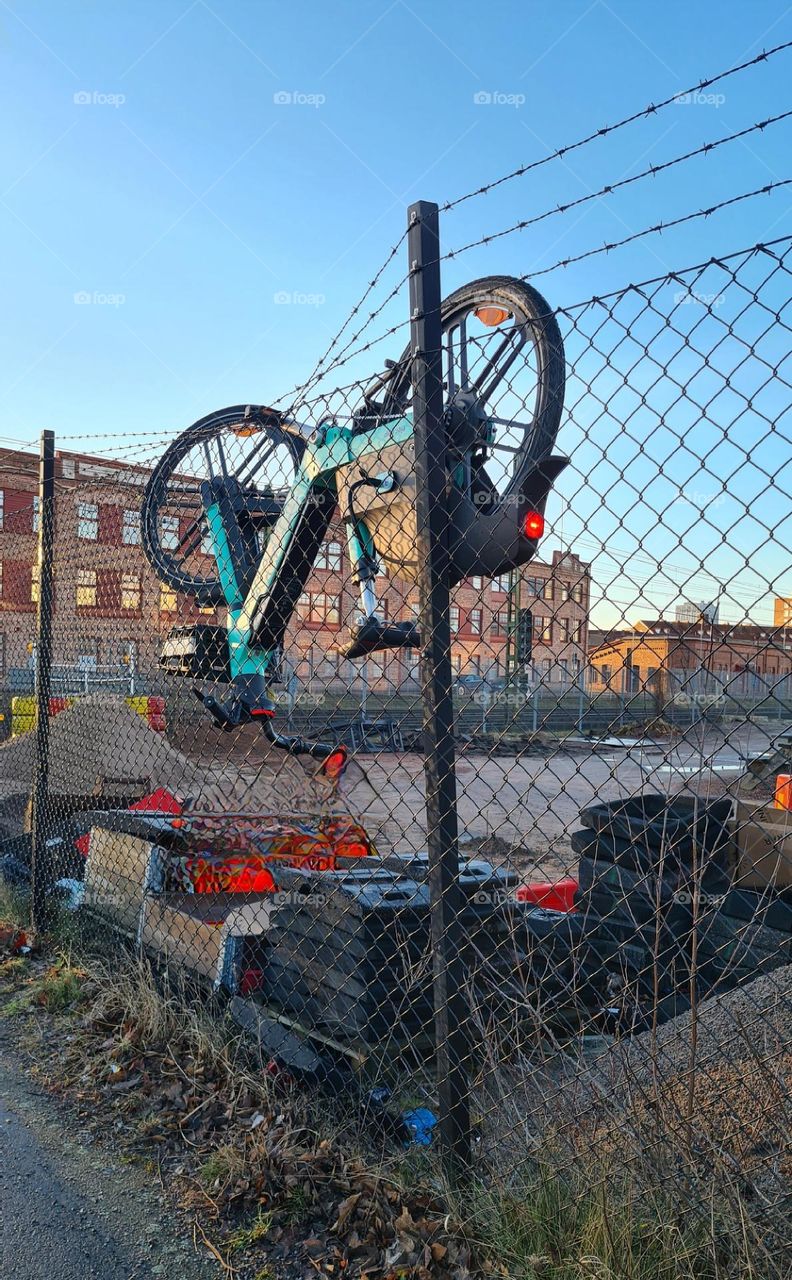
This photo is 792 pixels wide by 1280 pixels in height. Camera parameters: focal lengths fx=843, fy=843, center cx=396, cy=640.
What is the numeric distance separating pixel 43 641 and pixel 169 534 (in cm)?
289

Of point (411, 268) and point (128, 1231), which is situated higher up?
point (411, 268)

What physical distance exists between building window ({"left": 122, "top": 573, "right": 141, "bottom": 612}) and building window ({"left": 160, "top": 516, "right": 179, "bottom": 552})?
0.48 meters

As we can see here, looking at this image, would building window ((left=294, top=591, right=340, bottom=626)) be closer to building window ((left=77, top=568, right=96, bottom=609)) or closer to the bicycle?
the bicycle

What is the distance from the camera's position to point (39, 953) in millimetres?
5043

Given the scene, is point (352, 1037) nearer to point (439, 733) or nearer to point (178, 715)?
point (439, 733)

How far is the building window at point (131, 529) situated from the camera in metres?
7.85

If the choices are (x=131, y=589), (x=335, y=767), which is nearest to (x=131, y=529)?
(x=131, y=589)

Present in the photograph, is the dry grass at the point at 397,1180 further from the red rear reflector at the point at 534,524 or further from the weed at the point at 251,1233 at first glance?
the red rear reflector at the point at 534,524

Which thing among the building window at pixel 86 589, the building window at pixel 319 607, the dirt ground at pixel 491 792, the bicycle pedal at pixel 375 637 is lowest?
the dirt ground at pixel 491 792

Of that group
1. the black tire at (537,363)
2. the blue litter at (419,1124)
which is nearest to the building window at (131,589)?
the black tire at (537,363)

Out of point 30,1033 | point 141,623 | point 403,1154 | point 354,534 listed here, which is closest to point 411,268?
point 354,534

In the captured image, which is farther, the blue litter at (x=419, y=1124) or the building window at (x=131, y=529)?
the building window at (x=131, y=529)

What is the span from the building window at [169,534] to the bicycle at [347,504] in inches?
0.8

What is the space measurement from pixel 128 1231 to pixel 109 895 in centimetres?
244
